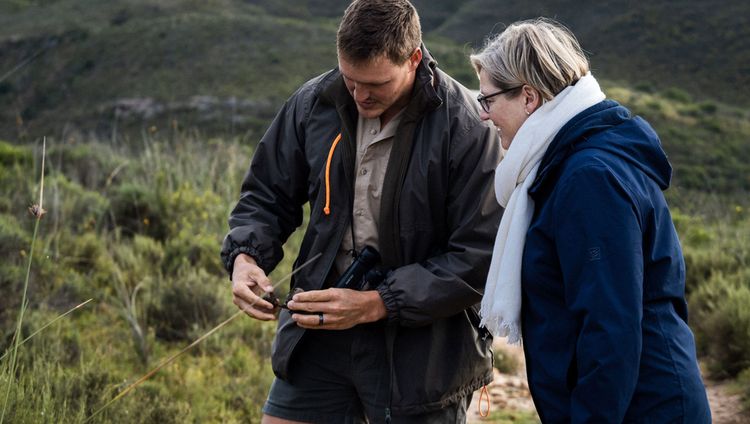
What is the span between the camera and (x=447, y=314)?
8.64 ft

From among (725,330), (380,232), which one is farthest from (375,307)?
(725,330)

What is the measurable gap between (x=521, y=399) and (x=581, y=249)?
13.2 feet

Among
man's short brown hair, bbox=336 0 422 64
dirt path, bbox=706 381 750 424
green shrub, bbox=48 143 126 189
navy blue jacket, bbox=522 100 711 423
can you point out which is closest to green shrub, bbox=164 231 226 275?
green shrub, bbox=48 143 126 189

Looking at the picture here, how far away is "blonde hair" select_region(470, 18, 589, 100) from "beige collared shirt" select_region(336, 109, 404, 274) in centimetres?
55

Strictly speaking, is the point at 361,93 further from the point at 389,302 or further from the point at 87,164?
the point at 87,164

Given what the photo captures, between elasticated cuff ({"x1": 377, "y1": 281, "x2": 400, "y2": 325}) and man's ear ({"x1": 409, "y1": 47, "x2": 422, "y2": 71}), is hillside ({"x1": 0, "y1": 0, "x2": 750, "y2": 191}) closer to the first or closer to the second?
man's ear ({"x1": 409, "y1": 47, "x2": 422, "y2": 71})

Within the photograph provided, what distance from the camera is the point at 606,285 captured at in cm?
187

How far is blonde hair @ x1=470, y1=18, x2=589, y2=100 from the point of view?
2158 millimetres

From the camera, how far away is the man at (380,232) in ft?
8.50

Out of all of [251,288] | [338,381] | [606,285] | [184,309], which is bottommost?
[184,309]

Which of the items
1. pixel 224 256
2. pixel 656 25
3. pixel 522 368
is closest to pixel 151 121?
pixel 656 25

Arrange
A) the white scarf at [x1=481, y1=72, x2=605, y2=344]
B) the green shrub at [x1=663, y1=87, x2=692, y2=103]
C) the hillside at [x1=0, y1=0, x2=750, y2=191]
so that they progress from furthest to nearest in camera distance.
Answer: the green shrub at [x1=663, y1=87, x2=692, y2=103] < the hillside at [x1=0, y1=0, x2=750, y2=191] < the white scarf at [x1=481, y1=72, x2=605, y2=344]

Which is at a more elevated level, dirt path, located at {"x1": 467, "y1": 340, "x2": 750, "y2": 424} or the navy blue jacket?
the navy blue jacket

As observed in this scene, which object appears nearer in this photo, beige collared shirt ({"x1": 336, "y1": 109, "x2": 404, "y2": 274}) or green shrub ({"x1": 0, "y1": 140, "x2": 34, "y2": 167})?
beige collared shirt ({"x1": 336, "y1": 109, "x2": 404, "y2": 274})
